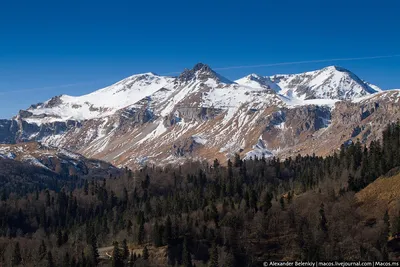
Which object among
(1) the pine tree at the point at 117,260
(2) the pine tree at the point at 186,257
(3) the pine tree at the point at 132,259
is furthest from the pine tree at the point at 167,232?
(1) the pine tree at the point at 117,260

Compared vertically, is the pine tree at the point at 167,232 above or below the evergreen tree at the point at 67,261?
above

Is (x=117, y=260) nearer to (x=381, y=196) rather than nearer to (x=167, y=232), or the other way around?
(x=167, y=232)

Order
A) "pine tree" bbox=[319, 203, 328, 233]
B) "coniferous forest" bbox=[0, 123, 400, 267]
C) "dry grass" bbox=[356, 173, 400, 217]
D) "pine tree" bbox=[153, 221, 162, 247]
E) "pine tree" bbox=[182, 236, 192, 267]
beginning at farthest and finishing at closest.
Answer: "pine tree" bbox=[153, 221, 162, 247] < "pine tree" bbox=[319, 203, 328, 233] < "dry grass" bbox=[356, 173, 400, 217] < "pine tree" bbox=[182, 236, 192, 267] < "coniferous forest" bbox=[0, 123, 400, 267]

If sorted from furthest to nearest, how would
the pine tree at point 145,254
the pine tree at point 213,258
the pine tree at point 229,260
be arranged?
the pine tree at point 145,254
the pine tree at point 229,260
the pine tree at point 213,258

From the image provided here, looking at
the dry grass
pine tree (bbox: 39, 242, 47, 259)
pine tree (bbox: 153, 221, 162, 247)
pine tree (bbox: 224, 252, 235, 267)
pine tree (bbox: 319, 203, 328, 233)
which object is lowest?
pine tree (bbox: 224, 252, 235, 267)

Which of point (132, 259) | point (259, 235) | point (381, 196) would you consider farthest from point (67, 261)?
point (381, 196)

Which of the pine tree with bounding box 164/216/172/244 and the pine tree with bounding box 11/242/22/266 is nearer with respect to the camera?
the pine tree with bounding box 164/216/172/244

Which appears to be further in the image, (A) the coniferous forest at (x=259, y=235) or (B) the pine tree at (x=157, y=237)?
(B) the pine tree at (x=157, y=237)

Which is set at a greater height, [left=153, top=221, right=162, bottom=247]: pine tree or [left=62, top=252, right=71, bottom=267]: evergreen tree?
A: [left=153, top=221, right=162, bottom=247]: pine tree

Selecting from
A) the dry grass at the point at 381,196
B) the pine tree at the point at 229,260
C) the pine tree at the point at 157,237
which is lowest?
the pine tree at the point at 229,260

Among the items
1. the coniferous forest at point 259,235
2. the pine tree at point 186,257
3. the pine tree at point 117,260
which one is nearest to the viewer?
the coniferous forest at point 259,235

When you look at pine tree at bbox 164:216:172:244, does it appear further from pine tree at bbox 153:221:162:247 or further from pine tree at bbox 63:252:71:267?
pine tree at bbox 63:252:71:267

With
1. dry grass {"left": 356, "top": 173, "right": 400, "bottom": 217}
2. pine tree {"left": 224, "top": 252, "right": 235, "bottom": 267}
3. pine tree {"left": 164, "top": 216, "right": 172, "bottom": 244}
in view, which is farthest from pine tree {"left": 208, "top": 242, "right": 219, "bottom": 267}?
dry grass {"left": 356, "top": 173, "right": 400, "bottom": 217}

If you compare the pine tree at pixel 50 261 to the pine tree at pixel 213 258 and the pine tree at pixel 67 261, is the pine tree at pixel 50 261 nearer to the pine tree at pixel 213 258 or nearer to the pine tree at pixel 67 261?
the pine tree at pixel 67 261
